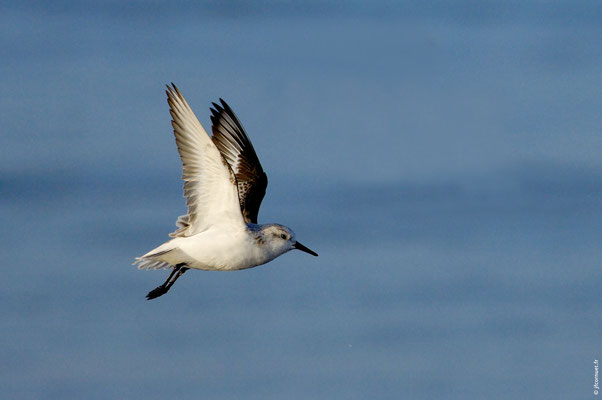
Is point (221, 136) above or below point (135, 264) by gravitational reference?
above

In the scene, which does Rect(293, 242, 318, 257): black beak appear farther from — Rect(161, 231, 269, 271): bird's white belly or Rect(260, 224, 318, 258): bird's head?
Rect(161, 231, 269, 271): bird's white belly

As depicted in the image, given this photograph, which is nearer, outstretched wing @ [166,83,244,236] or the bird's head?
outstretched wing @ [166,83,244,236]

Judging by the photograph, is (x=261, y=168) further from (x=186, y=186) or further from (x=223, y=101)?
(x=186, y=186)

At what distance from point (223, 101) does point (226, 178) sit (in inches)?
137

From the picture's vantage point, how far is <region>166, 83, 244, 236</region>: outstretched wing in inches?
740

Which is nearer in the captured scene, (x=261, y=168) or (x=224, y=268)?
(x=224, y=268)

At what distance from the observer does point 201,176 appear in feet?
63.2

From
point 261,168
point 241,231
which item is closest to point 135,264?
point 241,231

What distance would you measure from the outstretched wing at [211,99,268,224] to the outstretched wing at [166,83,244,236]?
2.39 m

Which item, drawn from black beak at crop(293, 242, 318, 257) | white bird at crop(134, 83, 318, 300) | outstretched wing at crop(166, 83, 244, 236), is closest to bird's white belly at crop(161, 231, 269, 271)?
white bird at crop(134, 83, 318, 300)

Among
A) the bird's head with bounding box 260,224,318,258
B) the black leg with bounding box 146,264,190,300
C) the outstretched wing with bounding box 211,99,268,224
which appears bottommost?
the black leg with bounding box 146,264,190,300

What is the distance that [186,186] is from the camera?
1945cm

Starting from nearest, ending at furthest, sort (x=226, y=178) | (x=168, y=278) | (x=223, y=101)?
1. (x=226, y=178)
2. (x=168, y=278)
3. (x=223, y=101)

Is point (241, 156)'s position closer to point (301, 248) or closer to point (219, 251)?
point (301, 248)
